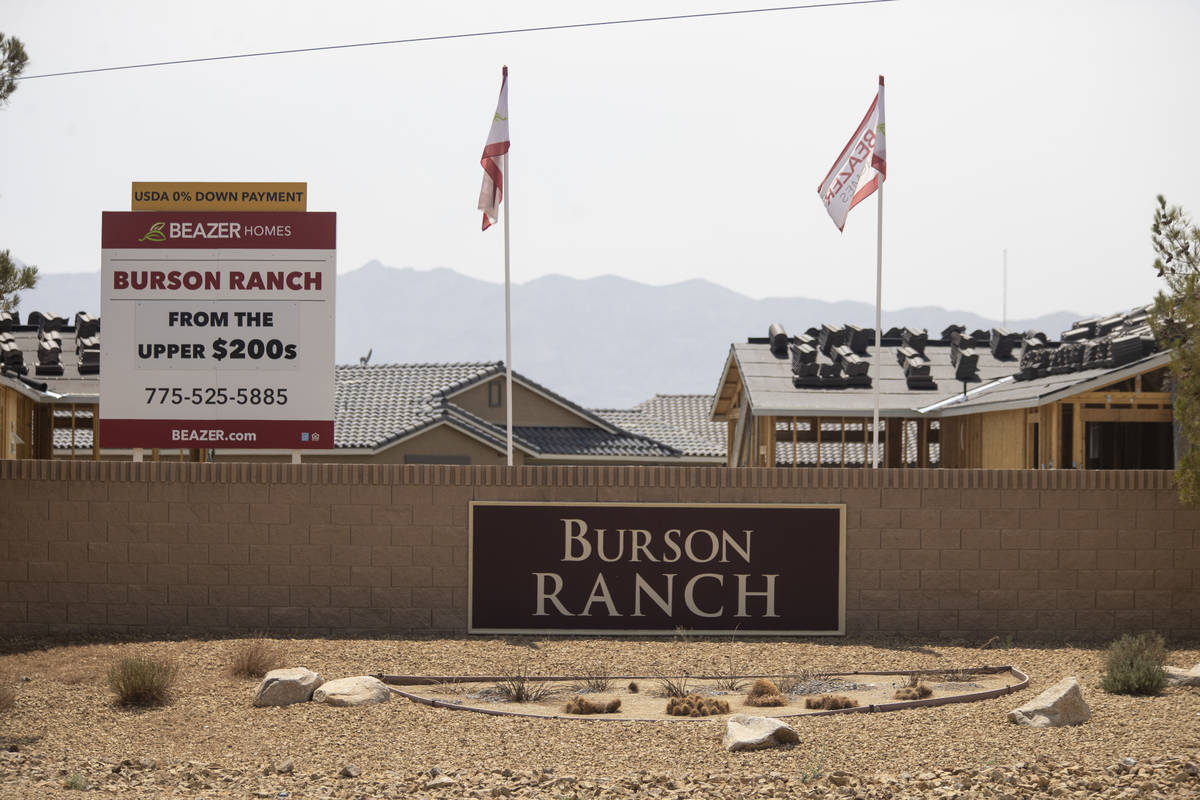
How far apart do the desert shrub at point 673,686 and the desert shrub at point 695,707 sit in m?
0.38

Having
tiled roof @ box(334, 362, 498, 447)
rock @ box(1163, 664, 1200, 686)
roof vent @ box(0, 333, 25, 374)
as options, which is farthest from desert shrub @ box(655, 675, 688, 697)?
tiled roof @ box(334, 362, 498, 447)

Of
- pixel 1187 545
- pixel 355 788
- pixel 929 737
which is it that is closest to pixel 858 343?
pixel 1187 545

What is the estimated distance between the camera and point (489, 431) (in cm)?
3831

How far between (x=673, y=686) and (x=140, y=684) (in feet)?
15.5

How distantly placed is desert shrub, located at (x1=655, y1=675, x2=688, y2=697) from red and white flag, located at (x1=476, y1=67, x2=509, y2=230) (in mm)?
8105

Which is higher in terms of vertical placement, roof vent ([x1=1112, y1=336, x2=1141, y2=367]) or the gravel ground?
roof vent ([x1=1112, y1=336, x2=1141, y2=367])

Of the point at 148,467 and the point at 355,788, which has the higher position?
the point at 148,467

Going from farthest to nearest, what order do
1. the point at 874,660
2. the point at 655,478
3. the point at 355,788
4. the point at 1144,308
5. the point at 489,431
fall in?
the point at 489,431
the point at 1144,308
the point at 655,478
the point at 874,660
the point at 355,788

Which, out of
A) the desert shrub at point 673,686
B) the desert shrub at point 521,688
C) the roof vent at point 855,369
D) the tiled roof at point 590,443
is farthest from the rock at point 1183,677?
the tiled roof at point 590,443

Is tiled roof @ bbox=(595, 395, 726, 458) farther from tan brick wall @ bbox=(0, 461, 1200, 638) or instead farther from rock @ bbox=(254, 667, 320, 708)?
rock @ bbox=(254, 667, 320, 708)

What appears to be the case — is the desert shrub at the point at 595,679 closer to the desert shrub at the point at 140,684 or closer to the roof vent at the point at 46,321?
the desert shrub at the point at 140,684

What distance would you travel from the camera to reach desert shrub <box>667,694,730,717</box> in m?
11.0

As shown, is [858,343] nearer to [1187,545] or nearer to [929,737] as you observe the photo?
[1187,545]

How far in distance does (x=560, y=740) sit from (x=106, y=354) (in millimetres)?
9347
